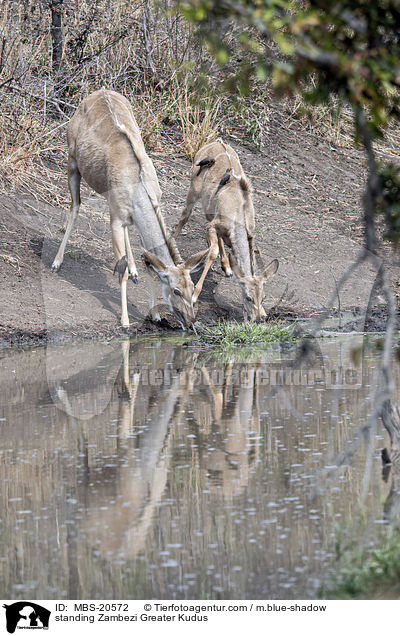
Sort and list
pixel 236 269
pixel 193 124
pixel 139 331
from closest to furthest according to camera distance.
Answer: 1. pixel 139 331
2. pixel 236 269
3. pixel 193 124

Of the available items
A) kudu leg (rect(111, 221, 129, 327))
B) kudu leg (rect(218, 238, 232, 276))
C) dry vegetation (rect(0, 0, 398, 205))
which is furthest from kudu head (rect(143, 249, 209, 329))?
dry vegetation (rect(0, 0, 398, 205))

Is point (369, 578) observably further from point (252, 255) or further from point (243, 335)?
point (252, 255)

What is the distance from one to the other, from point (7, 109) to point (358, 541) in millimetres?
11531

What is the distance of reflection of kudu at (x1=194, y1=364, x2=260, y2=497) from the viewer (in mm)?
5320

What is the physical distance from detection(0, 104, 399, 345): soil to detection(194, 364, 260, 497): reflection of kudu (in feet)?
10.0

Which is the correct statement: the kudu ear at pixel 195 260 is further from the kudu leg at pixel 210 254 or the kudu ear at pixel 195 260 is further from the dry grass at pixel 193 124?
the dry grass at pixel 193 124

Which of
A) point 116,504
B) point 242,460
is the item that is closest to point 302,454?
point 242,460

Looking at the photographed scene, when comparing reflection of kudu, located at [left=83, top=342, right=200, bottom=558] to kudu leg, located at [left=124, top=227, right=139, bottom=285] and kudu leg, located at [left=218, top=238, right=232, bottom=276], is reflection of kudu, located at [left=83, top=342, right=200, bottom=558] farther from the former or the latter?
kudu leg, located at [left=124, top=227, right=139, bottom=285]

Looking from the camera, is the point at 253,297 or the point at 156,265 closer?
the point at 156,265

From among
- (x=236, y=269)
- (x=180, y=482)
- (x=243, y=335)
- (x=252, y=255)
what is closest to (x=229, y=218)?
(x=252, y=255)

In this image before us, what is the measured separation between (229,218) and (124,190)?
1.36 metres

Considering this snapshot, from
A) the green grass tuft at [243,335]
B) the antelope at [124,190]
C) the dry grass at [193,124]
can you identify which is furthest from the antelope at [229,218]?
the dry grass at [193,124]
